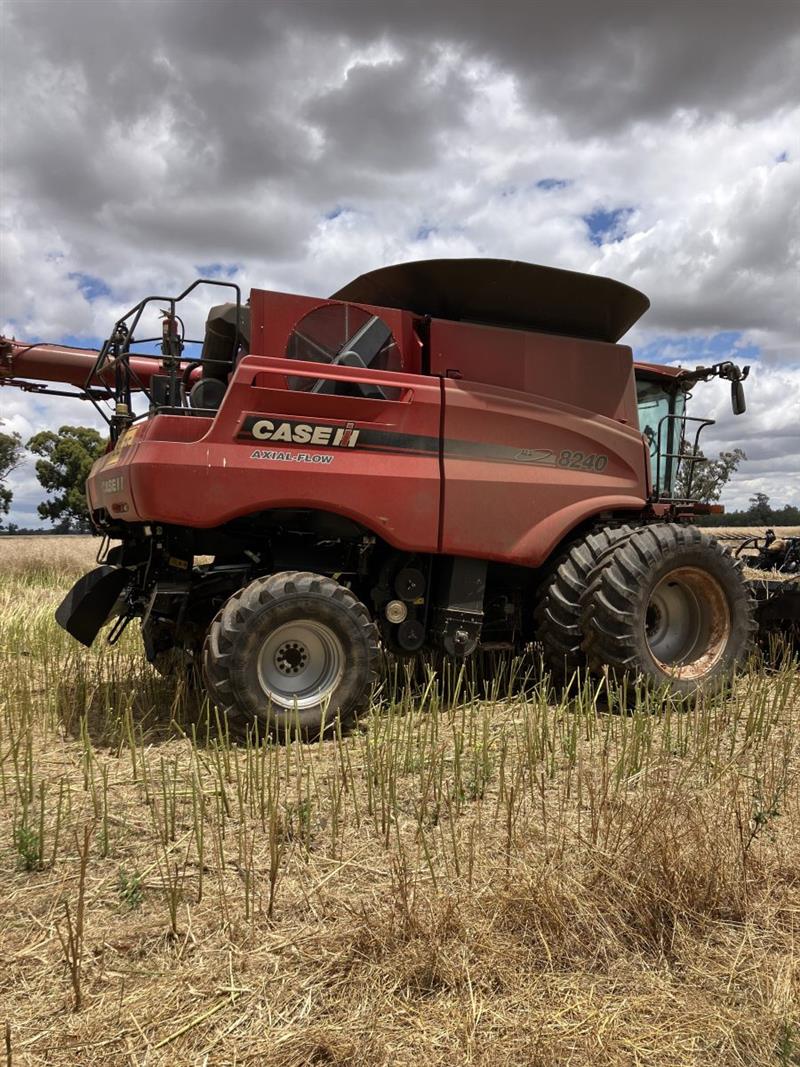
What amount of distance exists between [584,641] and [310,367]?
2.25m

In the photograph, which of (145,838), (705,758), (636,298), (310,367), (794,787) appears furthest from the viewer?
(636,298)

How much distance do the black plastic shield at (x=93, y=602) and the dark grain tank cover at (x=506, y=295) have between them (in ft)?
8.10

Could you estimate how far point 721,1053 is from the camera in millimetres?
1805

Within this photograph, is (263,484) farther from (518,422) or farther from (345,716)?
(518,422)

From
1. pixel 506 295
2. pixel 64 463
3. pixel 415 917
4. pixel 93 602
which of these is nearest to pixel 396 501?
pixel 506 295

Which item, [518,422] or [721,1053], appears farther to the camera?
[518,422]

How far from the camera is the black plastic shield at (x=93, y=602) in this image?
4660mm

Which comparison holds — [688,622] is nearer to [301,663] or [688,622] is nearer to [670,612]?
[670,612]

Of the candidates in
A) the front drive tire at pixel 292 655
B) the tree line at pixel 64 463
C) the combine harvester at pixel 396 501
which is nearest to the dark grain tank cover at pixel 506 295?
the combine harvester at pixel 396 501

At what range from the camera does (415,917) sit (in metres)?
2.17

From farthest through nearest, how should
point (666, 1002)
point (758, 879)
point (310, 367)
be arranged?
point (310, 367) → point (758, 879) → point (666, 1002)

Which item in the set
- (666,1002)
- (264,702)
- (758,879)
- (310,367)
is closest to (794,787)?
(758,879)

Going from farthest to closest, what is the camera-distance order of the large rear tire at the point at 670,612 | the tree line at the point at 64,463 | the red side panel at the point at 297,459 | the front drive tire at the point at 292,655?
the tree line at the point at 64,463
the large rear tire at the point at 670,612
the red side panel at the point at 297,459
the front drive tire at the point at 292,655

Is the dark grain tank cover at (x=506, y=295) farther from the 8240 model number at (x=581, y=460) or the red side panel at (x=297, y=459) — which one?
the 8240 model number at (x=581, y=460)
